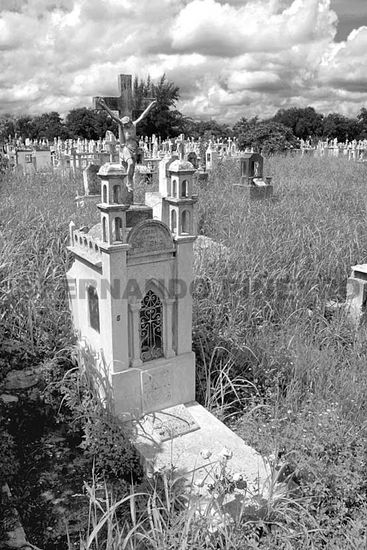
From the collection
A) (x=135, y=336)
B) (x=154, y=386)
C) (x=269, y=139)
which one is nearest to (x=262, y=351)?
(x=154, y=386)

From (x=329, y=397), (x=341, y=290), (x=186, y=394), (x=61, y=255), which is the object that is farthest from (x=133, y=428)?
(x=341, y=290)

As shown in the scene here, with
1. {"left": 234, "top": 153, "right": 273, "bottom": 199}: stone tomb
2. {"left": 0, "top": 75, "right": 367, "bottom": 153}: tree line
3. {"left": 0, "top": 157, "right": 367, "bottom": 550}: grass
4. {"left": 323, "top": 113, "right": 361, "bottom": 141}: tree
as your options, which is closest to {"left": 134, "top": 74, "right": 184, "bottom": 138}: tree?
{"left": 0, "top": 75, "right": 367, "bottom": 153}: tree line

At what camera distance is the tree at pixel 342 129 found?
6131cm

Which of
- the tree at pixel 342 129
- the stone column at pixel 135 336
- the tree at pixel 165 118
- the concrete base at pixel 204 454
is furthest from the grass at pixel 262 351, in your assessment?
the tree at pixel 342 129

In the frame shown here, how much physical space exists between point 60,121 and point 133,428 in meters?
56.5

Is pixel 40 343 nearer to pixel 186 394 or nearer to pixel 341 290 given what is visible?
pixel 186 394

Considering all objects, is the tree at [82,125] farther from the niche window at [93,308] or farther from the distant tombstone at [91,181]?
the niche window at [93,308]

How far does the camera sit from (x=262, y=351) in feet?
14.9

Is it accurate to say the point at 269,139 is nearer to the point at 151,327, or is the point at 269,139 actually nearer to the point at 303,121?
the point at 151,327

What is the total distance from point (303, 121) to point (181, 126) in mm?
33084

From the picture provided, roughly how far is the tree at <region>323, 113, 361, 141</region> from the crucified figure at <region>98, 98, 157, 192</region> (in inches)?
2404

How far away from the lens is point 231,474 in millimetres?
3006

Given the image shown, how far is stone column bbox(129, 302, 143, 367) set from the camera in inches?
142

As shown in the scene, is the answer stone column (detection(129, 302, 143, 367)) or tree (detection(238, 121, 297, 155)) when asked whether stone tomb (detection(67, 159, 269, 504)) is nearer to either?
stone column (detection(129, 302, 143, 367))
